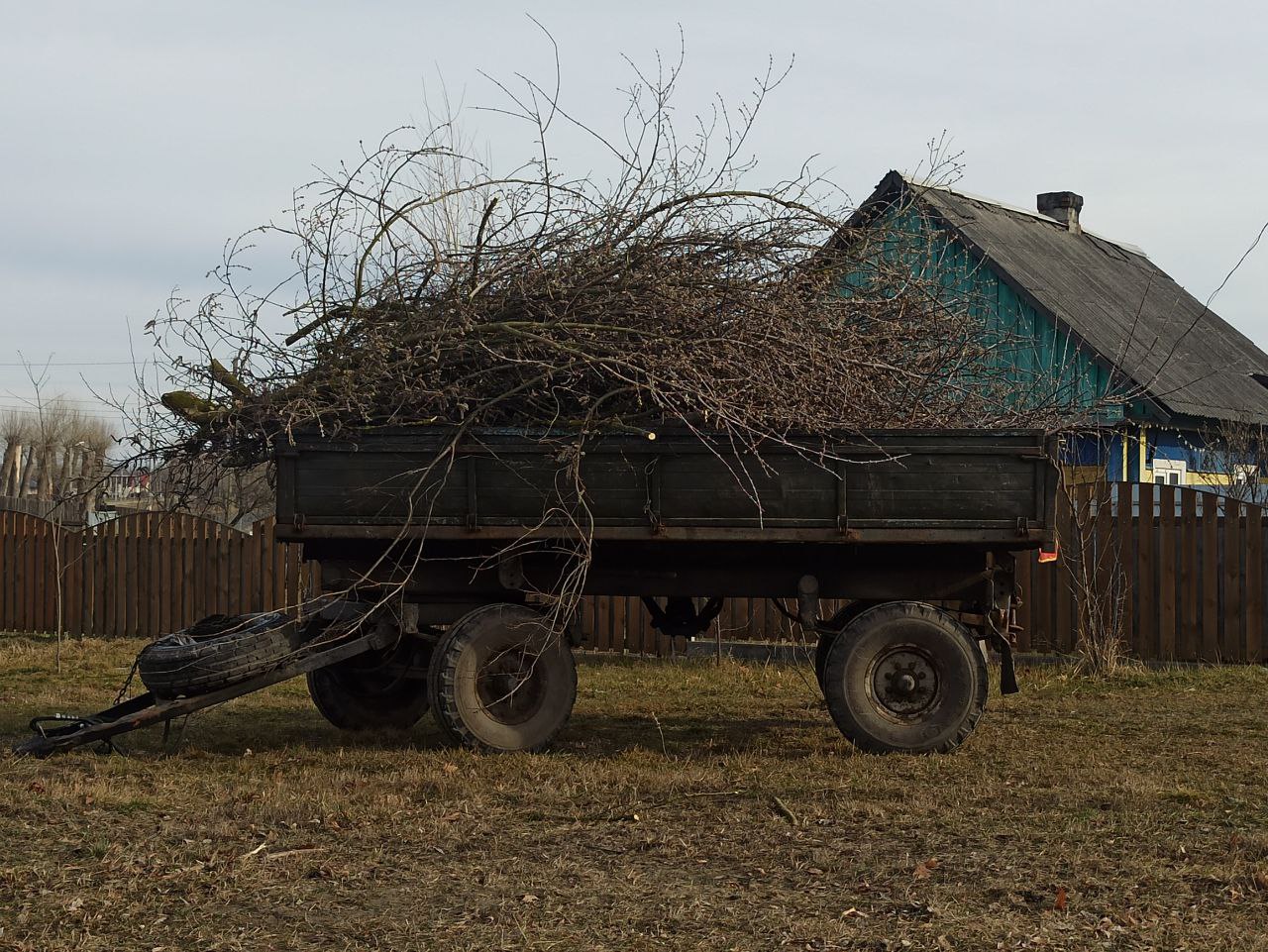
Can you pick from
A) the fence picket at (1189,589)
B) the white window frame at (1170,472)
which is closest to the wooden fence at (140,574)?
the fence picket at (1189,589)

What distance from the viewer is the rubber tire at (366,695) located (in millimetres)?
8539

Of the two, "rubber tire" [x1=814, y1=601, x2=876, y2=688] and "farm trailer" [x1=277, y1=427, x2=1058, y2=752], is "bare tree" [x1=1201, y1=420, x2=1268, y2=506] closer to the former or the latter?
"rubber tire" [x1=814, y1=601, x2=876, y2=688]

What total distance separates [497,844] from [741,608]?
8189mm

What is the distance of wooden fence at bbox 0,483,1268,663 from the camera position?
39.3 feet

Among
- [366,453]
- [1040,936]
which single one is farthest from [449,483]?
[1040,936]

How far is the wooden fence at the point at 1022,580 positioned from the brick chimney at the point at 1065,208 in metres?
10.2

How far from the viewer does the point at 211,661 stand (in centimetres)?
728

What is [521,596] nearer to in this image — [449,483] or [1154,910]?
[449,483]

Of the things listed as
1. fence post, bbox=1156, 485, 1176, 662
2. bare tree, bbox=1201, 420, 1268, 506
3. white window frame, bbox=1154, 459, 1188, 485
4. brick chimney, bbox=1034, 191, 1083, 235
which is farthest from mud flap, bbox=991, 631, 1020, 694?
brick chimney, bbox=1034, 191, 1083, 235

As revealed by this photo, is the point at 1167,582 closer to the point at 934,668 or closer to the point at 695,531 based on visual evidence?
the point at 934,668

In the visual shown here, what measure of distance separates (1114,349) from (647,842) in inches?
547

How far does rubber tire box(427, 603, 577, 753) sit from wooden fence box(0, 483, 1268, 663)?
107 inches

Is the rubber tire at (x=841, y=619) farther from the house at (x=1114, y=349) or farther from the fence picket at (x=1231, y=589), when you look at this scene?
the house at (x=1114, y=349)

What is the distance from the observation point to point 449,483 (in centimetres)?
738
